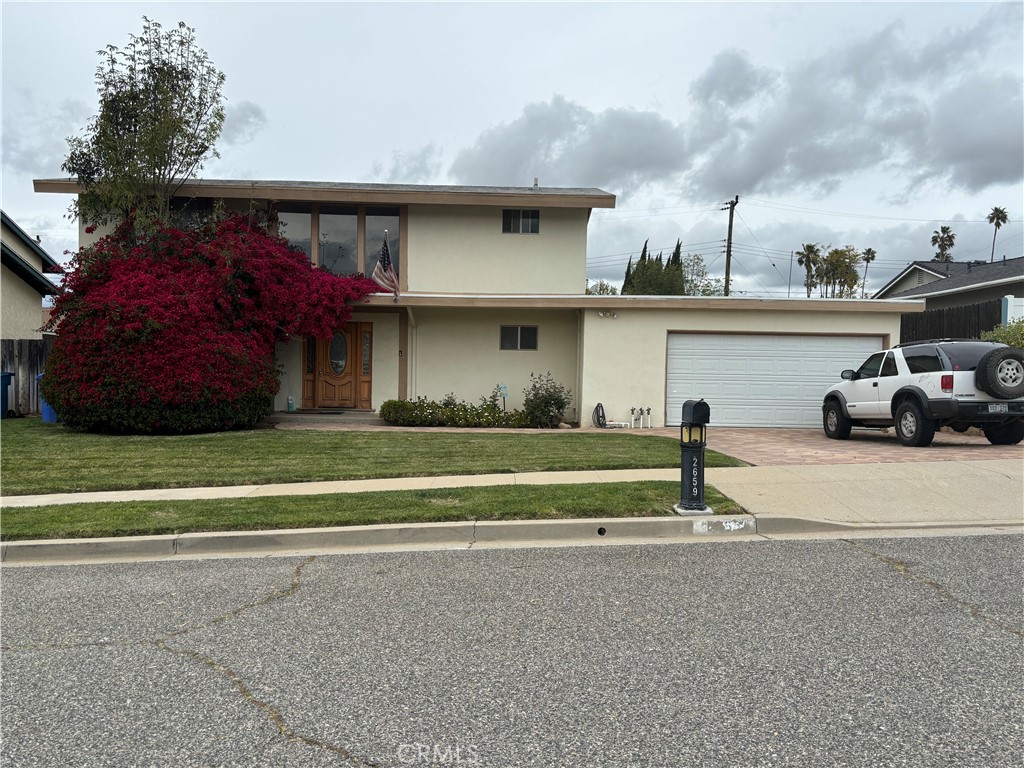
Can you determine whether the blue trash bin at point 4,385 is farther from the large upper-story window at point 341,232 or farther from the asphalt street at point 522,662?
the asphalt street at point 522,662

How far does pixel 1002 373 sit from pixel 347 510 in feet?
32.6

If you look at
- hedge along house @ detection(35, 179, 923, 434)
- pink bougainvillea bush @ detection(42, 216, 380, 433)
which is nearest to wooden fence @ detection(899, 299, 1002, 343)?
hedge along house @ detection(35, 179, 923, 434)

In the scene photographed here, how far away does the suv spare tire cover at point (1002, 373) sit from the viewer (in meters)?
10.9

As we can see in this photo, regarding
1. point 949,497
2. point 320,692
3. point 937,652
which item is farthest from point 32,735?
point 949,497

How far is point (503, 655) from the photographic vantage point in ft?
13.7

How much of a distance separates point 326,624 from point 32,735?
1709 mm

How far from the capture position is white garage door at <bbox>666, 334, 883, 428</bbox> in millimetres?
16250

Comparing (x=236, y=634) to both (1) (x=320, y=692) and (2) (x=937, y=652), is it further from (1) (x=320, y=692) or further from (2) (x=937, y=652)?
(2) (x=937, y=652)

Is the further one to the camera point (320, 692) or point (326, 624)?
point (326, 624)

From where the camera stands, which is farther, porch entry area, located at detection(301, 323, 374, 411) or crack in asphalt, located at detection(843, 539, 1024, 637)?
porch entry area, located at detection(301, 323, 374, 411)

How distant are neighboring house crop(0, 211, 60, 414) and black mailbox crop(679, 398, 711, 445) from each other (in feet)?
47.4

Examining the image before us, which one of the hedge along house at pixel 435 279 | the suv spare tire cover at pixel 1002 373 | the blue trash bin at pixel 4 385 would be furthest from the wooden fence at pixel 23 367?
the suv spare tire cover at pixel 1002 373

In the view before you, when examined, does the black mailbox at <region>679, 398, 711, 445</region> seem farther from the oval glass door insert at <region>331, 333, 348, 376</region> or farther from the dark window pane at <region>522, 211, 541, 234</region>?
the oval glass door insert at <region>331, 333, 348, 376</region>

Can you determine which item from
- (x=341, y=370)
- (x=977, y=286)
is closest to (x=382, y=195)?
(x=341, y=370)
